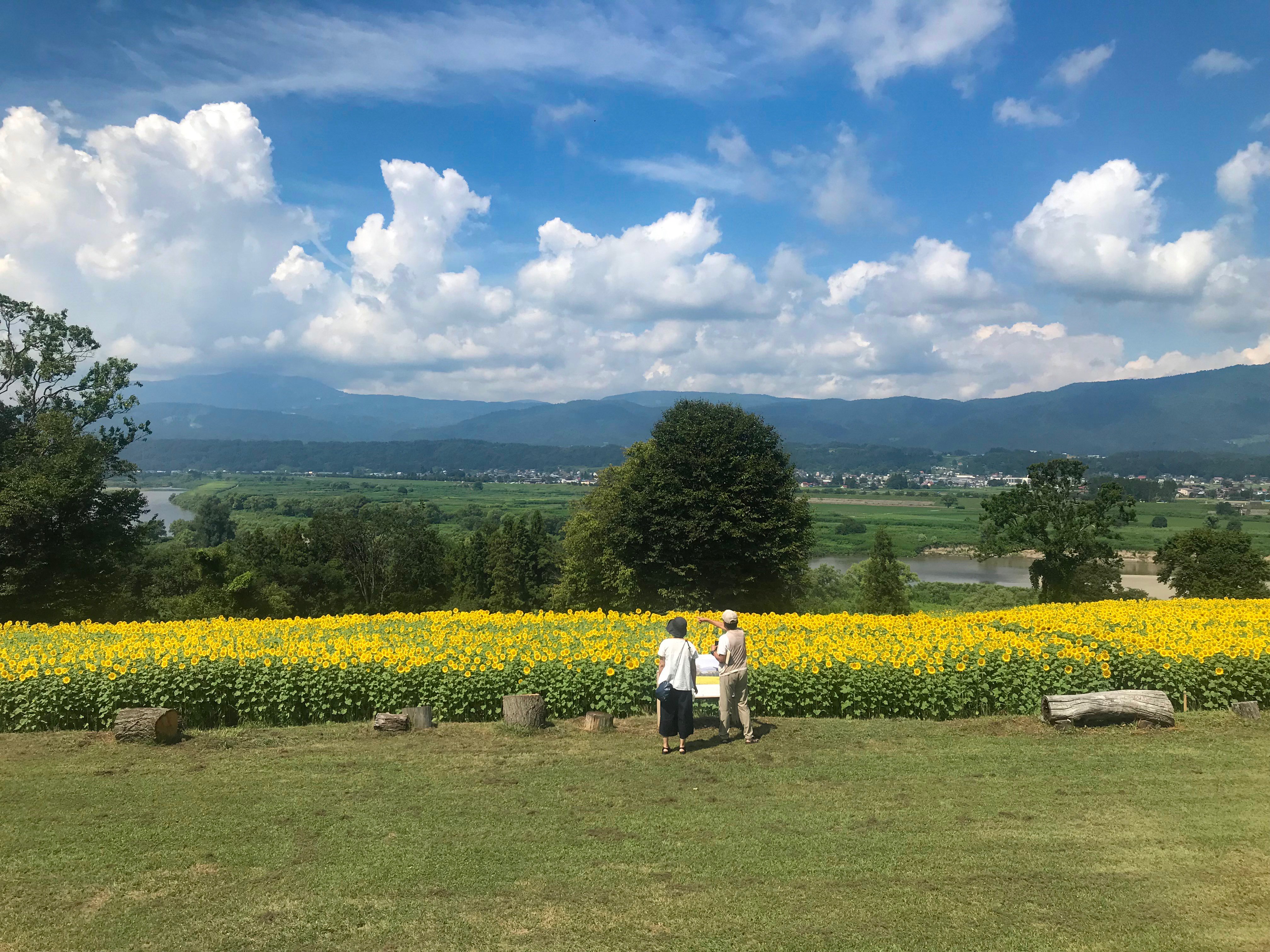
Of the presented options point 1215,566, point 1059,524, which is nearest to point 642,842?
point 1059,524

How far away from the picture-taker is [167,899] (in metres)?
6.59

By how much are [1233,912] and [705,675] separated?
6209 mm

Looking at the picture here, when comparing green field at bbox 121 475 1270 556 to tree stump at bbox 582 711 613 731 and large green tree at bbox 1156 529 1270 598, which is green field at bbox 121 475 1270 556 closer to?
large green tree at bbox 1156 529 1270 598

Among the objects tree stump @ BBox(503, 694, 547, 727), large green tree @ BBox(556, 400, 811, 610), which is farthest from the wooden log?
large green tree @ BBox(556, 400, 811, 610)

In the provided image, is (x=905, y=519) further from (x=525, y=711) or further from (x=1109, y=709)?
(x=525, y=711)

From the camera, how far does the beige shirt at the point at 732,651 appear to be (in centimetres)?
1134

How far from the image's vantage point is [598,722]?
11.8 m

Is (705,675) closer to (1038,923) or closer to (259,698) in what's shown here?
(1038,923)

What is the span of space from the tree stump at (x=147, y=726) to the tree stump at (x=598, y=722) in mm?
5825

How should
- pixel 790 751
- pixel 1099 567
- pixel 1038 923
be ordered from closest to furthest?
pixel 1038 923, pixel 790 751, pixel 1099 567

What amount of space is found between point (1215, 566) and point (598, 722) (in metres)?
48.4

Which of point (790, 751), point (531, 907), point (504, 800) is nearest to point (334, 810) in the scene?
point (504, 800)

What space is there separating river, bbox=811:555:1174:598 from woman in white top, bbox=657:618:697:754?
7197cm

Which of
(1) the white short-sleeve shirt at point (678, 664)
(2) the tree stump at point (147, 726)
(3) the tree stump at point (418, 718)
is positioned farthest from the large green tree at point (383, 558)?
(1) the white short-sleeve shirt at point (678, 664)
